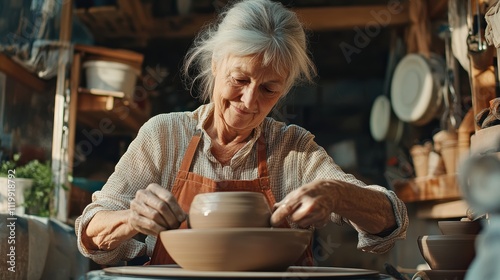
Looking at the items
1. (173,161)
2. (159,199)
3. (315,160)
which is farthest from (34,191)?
(159,199)

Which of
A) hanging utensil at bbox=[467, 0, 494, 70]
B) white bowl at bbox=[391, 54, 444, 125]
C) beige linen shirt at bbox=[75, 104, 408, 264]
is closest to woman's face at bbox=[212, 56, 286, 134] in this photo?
beige linen shirt at bbox=[75, 104, 408, 264]

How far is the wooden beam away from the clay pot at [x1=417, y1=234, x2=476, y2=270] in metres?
2.20

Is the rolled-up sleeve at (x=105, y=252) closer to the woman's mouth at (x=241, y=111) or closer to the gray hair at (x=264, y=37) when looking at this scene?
the woman's mouth at (x=241, y=111)

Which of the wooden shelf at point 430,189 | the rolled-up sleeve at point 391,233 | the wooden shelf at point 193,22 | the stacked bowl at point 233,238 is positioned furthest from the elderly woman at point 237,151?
the wooden shelf at point 193,22

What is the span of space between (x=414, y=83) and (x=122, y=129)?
215 cm

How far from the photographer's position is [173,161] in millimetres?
2018

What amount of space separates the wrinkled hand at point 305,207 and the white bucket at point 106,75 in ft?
8.89

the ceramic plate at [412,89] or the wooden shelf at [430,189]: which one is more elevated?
the ceramic plate at [412,89]

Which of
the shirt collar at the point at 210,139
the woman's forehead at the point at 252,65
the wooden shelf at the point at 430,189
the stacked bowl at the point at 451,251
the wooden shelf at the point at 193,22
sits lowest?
the wooden shelf at the point at 430,189

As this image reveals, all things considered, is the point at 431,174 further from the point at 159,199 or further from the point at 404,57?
the point at 159,199

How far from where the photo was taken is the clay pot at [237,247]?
119 centimetres

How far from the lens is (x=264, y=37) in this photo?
73.4 inches

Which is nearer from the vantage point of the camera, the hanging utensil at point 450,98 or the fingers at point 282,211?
the fingers at point 282,211

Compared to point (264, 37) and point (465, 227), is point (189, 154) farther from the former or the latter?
point (465, 227)
